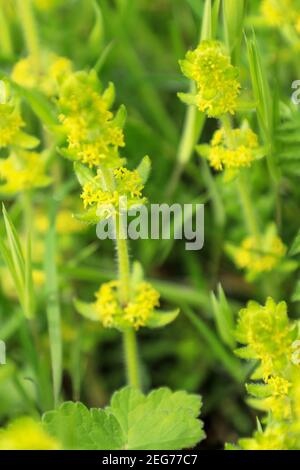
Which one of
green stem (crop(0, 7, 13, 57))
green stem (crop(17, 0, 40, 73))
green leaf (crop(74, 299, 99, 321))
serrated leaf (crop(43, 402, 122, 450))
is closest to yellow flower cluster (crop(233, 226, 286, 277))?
green leaf (crop(74, 299, 99, 321))

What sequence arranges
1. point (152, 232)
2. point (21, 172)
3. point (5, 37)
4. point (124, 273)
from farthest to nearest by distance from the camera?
point (5, 37) → point (152, 232) → point (21, 172) → point (124, 273)

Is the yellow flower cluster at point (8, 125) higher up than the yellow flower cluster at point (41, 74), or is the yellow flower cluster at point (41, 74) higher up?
the yellow flower cluster at point (41, 74)

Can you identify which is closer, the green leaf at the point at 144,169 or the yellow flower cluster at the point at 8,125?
the green leaf at the point at 144,169

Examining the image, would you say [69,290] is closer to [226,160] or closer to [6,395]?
[6,395]

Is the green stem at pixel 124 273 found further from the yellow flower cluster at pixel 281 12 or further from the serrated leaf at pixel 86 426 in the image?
the yellow flower cluster at pixel 281 12

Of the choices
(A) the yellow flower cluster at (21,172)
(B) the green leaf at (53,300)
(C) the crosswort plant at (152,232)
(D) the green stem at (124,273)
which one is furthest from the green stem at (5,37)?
(D) the green stem at (124,273)

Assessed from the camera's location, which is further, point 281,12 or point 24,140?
point 281,12

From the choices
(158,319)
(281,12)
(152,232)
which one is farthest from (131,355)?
(281,12)

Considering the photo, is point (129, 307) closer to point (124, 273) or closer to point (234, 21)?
point (124, 273)
